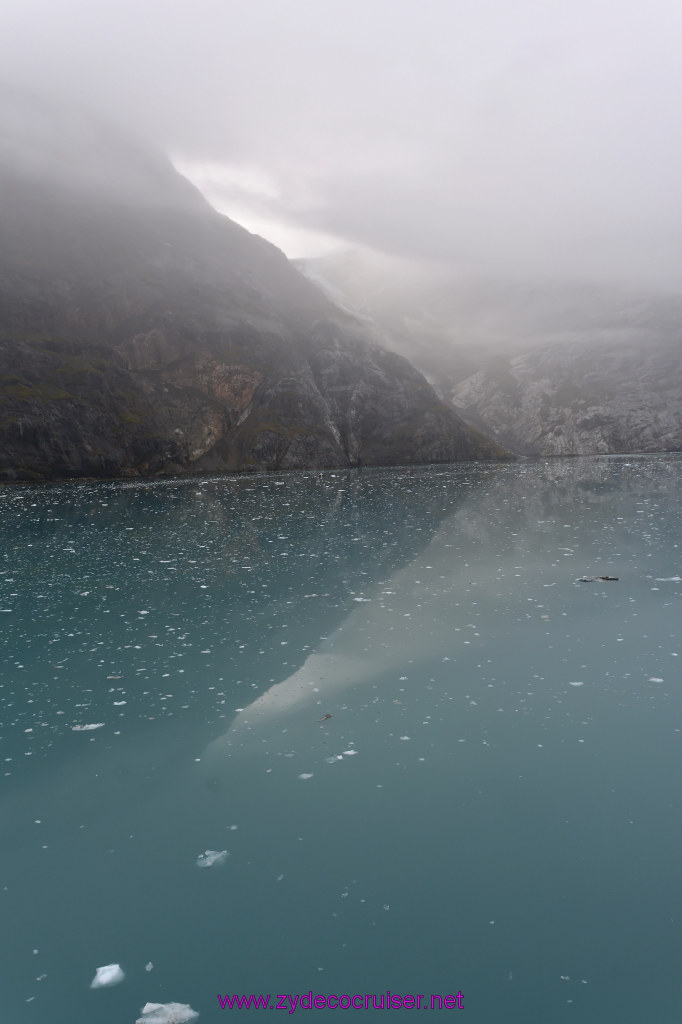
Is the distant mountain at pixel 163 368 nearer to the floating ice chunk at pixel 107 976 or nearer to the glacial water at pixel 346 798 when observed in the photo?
the glacial water at pixel 346 798

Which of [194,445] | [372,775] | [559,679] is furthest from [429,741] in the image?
[194,445]

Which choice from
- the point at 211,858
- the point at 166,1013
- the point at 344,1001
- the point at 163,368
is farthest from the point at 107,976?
the point at 163,368

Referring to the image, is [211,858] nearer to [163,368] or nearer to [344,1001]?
[344,1001]

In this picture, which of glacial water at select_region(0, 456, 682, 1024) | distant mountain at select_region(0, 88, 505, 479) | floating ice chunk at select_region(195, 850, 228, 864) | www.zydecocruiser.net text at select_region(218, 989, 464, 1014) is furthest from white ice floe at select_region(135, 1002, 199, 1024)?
distant mountain at select_region(0, 88, 505, 479)

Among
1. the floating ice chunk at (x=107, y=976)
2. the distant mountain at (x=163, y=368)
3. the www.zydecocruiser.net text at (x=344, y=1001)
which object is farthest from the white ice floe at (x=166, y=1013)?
the distant mountain at (x=163, y=368)

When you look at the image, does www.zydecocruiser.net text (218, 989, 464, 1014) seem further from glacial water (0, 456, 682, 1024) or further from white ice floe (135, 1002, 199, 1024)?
white ice floe (135, 1002, 199, 1024)

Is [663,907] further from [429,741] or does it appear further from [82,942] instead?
[82,942]
